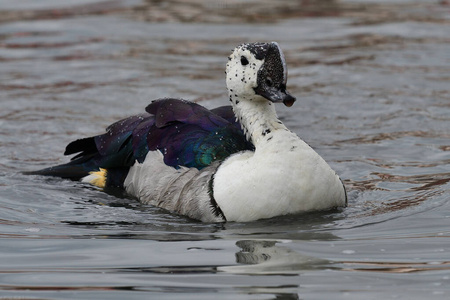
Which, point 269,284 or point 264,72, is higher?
point 264,72

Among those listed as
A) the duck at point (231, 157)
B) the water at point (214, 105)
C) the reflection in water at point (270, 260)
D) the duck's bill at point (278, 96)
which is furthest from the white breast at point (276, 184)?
the reflection in water at point (270, 260)

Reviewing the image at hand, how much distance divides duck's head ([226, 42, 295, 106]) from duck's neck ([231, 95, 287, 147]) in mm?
69

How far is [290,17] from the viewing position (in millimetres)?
17719

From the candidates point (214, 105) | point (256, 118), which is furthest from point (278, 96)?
point (214, 105)

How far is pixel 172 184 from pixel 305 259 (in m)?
2.01

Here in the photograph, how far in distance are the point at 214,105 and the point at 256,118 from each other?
4903 mm

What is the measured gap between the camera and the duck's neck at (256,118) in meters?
7.40

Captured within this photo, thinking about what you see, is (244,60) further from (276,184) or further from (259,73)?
(276,184)

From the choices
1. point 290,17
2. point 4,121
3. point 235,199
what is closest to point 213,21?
point 290,17

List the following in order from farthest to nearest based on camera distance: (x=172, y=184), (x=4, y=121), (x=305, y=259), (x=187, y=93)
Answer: (x=187, y=93), (x=4, y=121), (x=172, y=184), (x=305, y=259)

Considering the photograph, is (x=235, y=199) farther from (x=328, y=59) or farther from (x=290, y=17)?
(x=290, y=17)

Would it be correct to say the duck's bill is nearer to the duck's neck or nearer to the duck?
the duck

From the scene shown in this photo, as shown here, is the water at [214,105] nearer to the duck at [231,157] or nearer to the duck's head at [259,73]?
the duck at [231,157]

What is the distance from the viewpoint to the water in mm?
5777
